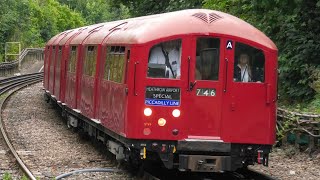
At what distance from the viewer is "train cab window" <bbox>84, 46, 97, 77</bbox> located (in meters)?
13.1

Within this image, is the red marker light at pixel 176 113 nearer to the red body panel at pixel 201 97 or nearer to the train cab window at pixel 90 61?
the red body panel at pixel 201 97

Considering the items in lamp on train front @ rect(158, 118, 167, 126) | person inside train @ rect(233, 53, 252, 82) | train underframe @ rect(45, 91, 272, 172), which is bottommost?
train underframe @ rect(45, 91, 272, 172)

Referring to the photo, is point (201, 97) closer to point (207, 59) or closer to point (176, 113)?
point (176, 113)

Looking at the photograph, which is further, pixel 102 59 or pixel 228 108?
pixel 102 59

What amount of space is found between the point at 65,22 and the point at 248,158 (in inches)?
3190

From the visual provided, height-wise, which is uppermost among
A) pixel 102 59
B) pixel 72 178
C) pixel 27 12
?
pixel 27 12

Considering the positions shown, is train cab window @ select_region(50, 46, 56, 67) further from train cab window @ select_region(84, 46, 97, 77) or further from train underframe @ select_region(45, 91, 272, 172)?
train underframe @ select_region(45, 91, 272, 172)

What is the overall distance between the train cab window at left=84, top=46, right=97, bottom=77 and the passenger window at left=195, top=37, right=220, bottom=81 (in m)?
3.70

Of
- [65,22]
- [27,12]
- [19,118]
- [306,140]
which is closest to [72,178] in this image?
[306,140]

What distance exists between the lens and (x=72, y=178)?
421 inches

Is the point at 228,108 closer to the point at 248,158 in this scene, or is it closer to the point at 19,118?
the point at 248,158

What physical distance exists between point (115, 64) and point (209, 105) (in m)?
2.11

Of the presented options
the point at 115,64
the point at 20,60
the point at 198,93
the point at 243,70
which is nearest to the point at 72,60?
the point at 115,64

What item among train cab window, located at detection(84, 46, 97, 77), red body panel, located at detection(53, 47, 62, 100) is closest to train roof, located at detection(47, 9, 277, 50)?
train cab window, located at detection(84, 46, 97, 77)
